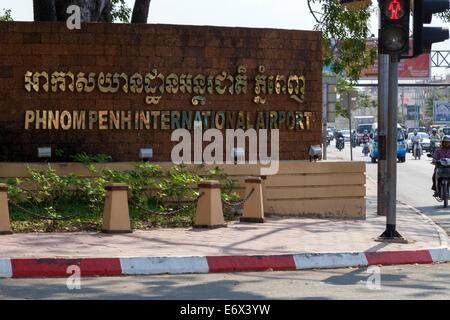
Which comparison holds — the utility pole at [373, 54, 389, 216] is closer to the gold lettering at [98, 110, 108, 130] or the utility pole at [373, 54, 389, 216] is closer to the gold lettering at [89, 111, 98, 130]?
the gold lettering at [98, 110, 108, 130]

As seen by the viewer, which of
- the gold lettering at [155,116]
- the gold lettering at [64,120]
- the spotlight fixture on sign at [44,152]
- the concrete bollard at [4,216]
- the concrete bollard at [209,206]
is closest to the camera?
the concrete bollard at [4,216]

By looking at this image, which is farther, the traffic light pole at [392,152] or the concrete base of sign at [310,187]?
the concrete base of sign at [310,187]

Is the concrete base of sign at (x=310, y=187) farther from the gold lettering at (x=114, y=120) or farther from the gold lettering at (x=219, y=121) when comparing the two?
the gold lettering at (x=114, y=120)

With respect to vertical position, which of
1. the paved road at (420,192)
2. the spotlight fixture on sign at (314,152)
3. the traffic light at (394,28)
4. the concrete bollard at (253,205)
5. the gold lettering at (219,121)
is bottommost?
the paved road at (420,192)

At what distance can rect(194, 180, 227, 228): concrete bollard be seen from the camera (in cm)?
1286

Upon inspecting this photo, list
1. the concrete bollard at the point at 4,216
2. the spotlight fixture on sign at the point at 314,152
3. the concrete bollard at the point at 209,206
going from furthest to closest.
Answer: the spotlight fixture on sign at the point at 314,152 < the concrete bollard at the point at 209,206 < the concrete bollard at the point at 4,216

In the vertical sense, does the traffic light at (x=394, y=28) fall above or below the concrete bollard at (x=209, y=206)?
above

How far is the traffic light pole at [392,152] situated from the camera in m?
11.8

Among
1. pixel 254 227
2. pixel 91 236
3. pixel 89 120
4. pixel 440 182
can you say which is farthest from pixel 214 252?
pixel 440 182

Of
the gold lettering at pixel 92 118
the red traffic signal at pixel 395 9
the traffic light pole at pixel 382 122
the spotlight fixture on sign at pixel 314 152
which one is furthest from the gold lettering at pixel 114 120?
the red traffic signal at pixel 395 9

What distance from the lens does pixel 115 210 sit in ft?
39.4
